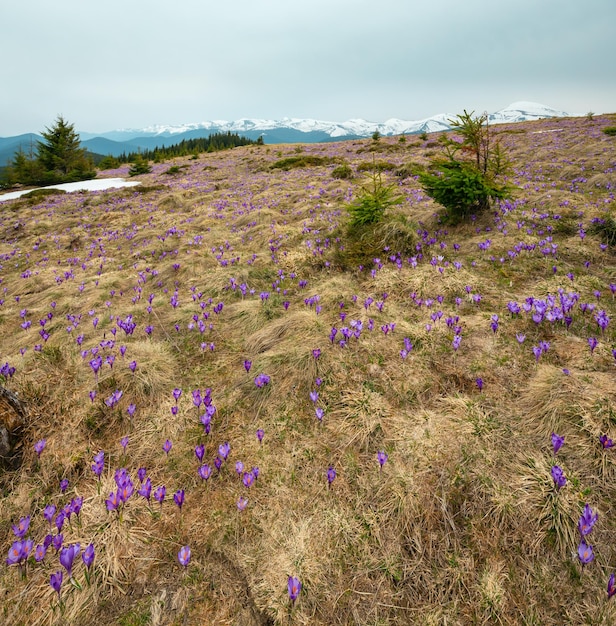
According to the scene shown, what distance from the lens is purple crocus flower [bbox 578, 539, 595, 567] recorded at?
2059 millimetres

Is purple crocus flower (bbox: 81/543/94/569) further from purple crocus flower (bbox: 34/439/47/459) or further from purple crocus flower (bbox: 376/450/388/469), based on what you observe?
purple crocus flower (bbox: 376/450/388/469)

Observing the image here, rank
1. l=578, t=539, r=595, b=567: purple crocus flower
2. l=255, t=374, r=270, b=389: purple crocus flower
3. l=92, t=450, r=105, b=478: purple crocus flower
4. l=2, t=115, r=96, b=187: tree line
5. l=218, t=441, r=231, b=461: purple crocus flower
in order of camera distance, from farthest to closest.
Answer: l=2, t=115, r=96, b=187: tree line, l=255, t=374, r=270, b=389: purple crocus flower, l=218, t=441, r=231, b=461: purple crocus flower, l=92, t=450, r=105, b=478: purple crocus flower, l=578, t=539, r=595, b=567: purple crocus flower

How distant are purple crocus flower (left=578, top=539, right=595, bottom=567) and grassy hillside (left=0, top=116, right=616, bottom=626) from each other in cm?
14

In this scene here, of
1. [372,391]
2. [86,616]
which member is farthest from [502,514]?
[86,616]

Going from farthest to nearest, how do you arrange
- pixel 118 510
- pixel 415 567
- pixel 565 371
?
pixel 565 371, pixel 118 510, pixel 415 567

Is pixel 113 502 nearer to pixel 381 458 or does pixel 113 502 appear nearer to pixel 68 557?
pixel 68 557

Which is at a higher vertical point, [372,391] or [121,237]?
[121,237]

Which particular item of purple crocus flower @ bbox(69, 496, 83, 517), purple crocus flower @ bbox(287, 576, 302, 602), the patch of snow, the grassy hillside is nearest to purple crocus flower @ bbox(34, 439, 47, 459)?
the grassy hillside

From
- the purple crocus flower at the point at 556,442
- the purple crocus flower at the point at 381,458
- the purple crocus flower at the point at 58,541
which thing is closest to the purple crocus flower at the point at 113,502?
the purple crocus flower at the point at 58,541

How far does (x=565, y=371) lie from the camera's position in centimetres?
329

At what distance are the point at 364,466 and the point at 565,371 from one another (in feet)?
7.54

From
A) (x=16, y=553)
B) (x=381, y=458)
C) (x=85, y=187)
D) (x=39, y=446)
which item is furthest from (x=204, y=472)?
(x=85, y=187)

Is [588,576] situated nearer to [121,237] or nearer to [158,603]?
[158,603]

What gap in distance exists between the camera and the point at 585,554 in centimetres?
207
